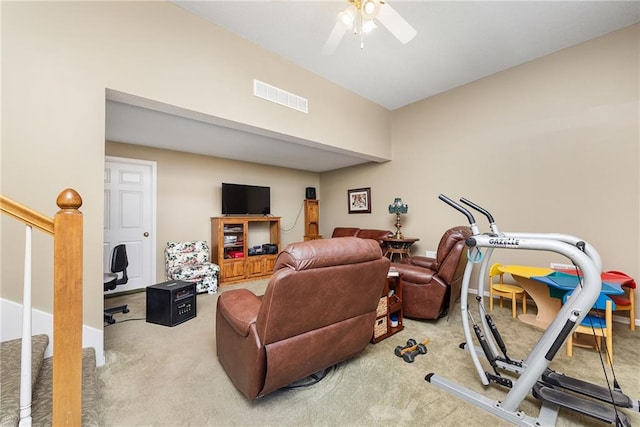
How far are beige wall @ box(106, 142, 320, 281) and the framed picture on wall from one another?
5.26ft

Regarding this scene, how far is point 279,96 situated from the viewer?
125 inches

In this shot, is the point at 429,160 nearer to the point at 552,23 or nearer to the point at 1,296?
the point at 552,23

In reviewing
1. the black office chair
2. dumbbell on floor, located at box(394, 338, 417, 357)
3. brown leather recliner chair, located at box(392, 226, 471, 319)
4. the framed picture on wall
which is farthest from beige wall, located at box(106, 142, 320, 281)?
dumbbell on floor, located at box(394, 338, 417, 357)

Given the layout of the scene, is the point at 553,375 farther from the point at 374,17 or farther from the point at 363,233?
the point at 363,233

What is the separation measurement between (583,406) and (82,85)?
383 cm

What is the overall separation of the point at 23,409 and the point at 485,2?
4.00m

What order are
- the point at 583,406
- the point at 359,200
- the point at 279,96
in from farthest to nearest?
the point at 359,200
the point at 279,96
the point at 583,406

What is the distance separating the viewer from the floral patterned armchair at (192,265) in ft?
12.8

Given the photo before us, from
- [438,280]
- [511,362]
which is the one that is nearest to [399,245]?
[438,280]

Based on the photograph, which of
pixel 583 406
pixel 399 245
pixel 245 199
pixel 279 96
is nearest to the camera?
pixel 583 406

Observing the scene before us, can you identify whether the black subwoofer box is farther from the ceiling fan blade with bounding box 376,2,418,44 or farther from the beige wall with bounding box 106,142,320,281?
the ceiling fan blade with bounding box 376,2,418,44

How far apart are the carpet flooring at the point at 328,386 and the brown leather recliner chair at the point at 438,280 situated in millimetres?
271

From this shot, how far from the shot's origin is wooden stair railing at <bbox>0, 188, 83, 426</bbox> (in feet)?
3.35

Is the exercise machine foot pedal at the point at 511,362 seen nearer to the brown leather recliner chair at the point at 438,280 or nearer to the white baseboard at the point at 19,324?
the brown leather recliner chair at the point at 438,280
